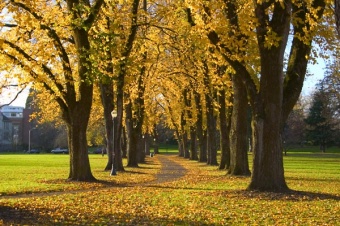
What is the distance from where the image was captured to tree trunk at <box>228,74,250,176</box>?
21630 mm

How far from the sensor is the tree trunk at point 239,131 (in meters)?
21.6

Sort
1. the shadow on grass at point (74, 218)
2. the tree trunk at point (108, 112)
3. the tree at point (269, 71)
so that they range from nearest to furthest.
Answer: the shadow on grass at point (74, 218) < the tree at point (269, 71) < the tree trunk at point (108, 112)

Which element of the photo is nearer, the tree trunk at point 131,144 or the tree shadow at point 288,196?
the tree shadow at point 288,196

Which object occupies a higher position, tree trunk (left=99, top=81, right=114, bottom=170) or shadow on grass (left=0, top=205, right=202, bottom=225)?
tree trunk (left=99, top=81, right=114, bottom=170)

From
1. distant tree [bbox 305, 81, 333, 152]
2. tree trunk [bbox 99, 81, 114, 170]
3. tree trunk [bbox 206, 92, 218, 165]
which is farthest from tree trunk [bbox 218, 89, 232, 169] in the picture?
distant tree [bbox 305, 81, 333, 152]

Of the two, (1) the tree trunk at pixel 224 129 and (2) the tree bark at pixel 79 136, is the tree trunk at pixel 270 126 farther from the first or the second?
(1) the tree trunk at pixel 224 129

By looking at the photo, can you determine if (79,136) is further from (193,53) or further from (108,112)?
(193,53)

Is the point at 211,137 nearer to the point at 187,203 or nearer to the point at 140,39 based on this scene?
the point at 140,39

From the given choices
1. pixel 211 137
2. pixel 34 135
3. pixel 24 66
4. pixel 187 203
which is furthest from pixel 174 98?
pixel 34 135

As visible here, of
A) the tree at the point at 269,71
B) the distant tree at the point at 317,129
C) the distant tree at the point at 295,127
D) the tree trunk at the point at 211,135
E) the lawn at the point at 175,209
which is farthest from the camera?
the distant tree at the point at 295,127

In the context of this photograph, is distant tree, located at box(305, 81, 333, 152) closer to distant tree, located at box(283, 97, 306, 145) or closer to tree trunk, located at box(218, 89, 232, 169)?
distant tree, located at box(283, 97, 306, 145)

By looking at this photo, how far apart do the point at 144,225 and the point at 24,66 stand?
940cm

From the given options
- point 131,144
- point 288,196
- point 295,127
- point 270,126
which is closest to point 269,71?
point 270,126

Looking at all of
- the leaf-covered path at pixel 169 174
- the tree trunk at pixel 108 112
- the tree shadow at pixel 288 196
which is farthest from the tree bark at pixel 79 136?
the tree shadow at pixel 288 196
